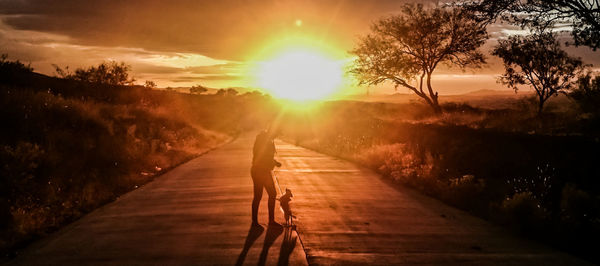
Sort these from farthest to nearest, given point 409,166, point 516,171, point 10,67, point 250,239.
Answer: point 10,67
point 409,166
point 516,171
point 250,239

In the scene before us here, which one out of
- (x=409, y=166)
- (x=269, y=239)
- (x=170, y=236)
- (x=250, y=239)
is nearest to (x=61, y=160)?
(x=170, y=236)

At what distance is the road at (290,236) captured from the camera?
6.41 m

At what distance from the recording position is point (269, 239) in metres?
7.32

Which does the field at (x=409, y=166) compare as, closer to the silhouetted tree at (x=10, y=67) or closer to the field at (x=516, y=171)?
the field at (x=516, y=171)

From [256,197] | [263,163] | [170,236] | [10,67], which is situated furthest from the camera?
[10,67]

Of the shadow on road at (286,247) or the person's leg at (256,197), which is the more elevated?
the person's leg at (256,197)

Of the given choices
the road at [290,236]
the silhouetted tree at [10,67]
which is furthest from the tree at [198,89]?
the road at [290,236]

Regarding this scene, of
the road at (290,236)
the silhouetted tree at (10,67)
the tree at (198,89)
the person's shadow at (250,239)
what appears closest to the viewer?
Result: the person's shadow at (250,239)

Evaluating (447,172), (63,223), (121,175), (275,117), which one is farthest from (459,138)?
(63,223)

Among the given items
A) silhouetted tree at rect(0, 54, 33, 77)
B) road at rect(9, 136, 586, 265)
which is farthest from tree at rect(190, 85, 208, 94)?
road at rect(9, 136, 586, 265)

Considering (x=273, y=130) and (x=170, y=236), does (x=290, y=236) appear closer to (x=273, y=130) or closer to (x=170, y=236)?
(x=273, y=130)

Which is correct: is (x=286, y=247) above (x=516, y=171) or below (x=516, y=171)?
below

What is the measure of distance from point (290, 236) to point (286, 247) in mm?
666

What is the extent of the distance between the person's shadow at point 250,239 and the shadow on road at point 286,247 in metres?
0.47
